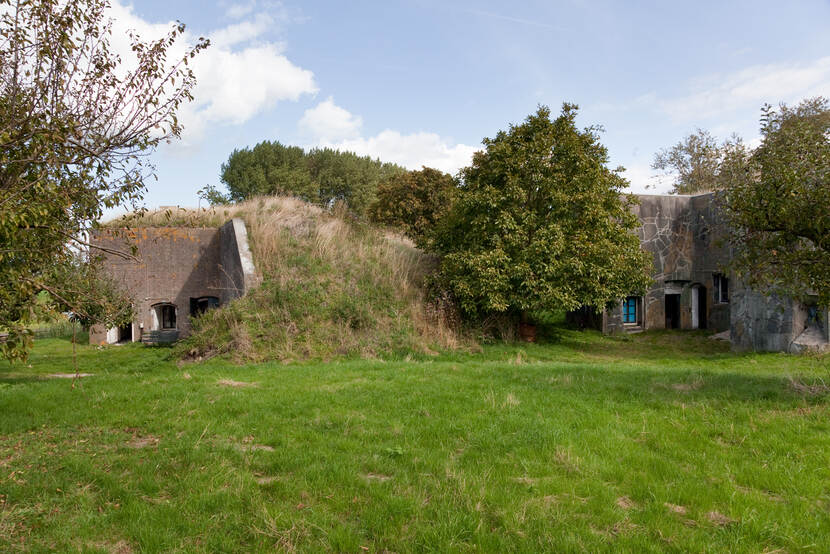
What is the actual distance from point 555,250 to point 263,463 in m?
11.7

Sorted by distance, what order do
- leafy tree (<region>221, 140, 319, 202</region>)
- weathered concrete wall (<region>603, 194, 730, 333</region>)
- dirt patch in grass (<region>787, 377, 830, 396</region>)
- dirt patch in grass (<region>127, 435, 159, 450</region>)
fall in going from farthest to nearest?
1. leafy tree (<region>221, 140, 319, 202</region>)
2. weathered concrete wall (<region>603, 194, 730, 333</region>)
3. dirt patch in grass (<region>787, 377, 830, 396</region>)
4. dirt patch in grass (<region>127, 435, 159, 450</region>)

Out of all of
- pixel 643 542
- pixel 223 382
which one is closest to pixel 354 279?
pixel 223 382

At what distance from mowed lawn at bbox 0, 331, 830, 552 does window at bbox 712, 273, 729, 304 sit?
1339 centimetres

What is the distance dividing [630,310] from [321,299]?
13.1 metres

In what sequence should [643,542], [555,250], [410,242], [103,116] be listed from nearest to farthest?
[643,542], [103,116], [555,250], [410,242]

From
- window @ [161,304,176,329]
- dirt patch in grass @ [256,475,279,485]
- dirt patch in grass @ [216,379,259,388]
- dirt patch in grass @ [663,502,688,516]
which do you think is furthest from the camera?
window @ [161,304,176,329]

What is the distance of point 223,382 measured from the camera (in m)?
9.17

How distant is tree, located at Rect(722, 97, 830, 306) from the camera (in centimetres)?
691

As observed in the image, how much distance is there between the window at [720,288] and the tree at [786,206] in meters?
14.3

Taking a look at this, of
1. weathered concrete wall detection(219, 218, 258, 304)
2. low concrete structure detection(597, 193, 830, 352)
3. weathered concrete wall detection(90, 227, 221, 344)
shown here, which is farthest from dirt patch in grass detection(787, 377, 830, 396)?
weathered concrete wall detection(90, 227, 221, 344)

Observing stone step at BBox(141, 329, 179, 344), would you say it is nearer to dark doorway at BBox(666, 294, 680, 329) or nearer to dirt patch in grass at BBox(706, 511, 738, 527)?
dirt patch in grass at BBox(706, 511, 738, 527)

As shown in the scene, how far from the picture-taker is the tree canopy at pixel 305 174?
4384 cm

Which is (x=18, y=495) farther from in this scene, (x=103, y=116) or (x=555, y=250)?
(x=555, y=250)

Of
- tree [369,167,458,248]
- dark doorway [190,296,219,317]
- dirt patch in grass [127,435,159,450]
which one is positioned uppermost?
tree [369,167,458,248]
